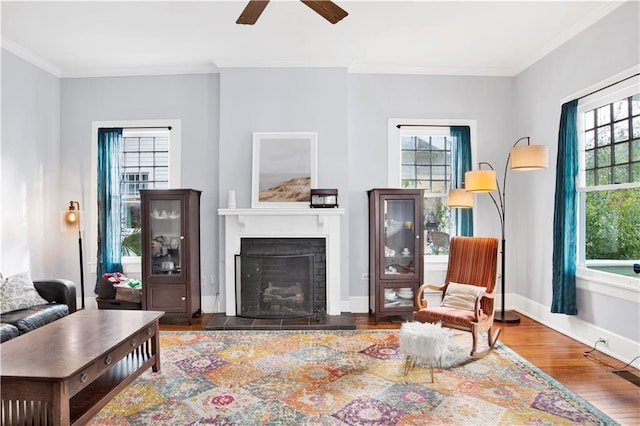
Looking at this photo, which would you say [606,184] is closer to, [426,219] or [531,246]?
[531,246]

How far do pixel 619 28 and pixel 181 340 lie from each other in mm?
4944

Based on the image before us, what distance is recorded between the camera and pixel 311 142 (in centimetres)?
468

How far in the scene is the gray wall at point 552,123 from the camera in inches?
129

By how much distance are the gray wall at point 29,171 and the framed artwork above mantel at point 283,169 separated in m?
2.61

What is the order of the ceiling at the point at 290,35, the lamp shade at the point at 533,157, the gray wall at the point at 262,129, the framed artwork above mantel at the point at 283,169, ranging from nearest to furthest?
the ceiling at the point at 290,35 → the lamp shade at the point at 533,157 → the gray wall at the point at 262,129 → the framed artwork above mantel at the point at 283,169

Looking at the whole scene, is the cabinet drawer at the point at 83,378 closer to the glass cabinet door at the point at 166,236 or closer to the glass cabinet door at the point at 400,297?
the glass cabinet door at the point at 166,236

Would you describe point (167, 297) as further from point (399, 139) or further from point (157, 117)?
point (399, 139)

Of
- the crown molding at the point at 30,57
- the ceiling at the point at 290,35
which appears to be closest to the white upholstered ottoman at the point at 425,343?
the ceiling at the point at 290,35

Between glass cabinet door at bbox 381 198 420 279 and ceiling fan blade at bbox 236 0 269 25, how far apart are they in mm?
2574

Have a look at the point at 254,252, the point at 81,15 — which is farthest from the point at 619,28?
the point at 81,15

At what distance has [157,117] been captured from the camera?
492 cm

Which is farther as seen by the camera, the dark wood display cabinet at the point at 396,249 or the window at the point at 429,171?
the window at the point at 429,171

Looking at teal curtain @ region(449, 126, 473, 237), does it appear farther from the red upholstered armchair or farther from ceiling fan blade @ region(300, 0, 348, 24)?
ceiling fan blade @ region(300, 0, 348, 24)

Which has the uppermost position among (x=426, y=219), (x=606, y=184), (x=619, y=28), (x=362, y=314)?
(x=619, y=28)
